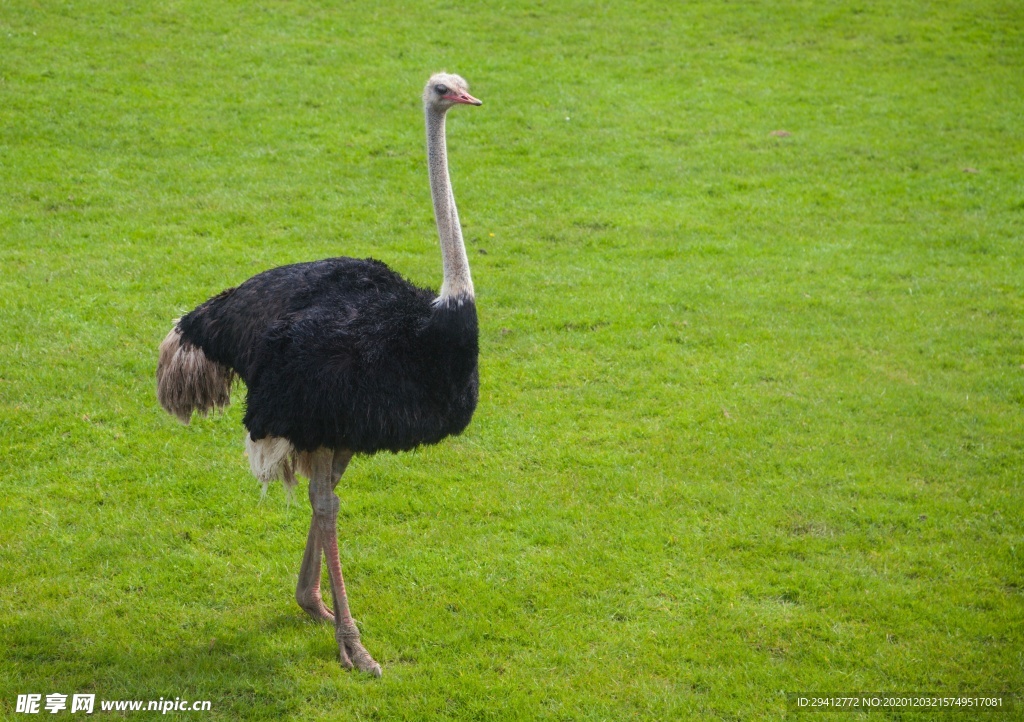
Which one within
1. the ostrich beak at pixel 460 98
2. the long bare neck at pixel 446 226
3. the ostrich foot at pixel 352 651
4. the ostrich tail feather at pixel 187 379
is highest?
the ostrich beak at pixel 460 98

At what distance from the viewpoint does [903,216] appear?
48.2 ft

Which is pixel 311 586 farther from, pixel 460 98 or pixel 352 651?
pixel 460 98

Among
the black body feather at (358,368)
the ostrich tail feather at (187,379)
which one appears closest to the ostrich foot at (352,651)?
the black body feather at (358,368)

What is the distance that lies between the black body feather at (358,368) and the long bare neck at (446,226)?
9 cm

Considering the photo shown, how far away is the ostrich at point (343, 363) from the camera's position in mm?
6199

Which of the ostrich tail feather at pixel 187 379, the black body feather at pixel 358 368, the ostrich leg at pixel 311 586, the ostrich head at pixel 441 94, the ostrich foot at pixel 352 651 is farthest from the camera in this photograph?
the ostrich tail feather at pixel 187 379

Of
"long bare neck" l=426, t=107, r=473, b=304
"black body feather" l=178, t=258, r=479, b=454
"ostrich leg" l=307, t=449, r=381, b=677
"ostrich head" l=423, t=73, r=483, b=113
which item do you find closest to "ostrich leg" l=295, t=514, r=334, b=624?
"ostrich leg" l=307, t=449, r=381, b=677

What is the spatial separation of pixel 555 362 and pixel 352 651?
466 centimetres

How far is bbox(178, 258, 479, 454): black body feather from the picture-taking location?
20.2ft

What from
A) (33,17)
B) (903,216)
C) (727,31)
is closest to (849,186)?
(903,216)

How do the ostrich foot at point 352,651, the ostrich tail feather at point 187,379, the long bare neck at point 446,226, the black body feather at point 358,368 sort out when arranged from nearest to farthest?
the black body feather at point 358,368 < the long bare neck at point 446,226 < the ostrich foot at point 352,651 < the ostrich tail feather at point 187,379

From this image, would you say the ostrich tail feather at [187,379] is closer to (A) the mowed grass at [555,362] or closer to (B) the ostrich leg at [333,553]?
(B) the ostrich leg at [333,553]

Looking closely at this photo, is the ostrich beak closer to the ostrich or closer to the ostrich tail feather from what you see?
the ostrich

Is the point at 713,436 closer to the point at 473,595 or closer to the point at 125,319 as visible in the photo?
the point at 473,595
